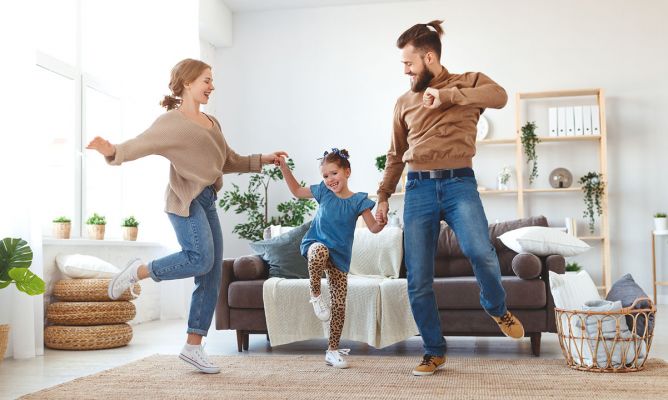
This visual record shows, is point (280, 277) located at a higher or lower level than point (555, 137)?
lower

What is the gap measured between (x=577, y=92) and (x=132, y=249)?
4324 millimetres

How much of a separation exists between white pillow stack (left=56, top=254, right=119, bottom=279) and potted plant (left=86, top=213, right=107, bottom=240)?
63 cm

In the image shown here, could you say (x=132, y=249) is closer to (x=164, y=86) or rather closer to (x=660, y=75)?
(x=164, y=86)

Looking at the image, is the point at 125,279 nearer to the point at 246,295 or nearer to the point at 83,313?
the point at 246,295

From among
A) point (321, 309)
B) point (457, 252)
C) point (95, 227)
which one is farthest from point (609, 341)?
point (95, 227)

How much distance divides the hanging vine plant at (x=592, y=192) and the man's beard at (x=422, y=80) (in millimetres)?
4388

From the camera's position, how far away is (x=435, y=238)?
3152 millimetres

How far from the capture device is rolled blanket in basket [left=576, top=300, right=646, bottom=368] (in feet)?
10.4

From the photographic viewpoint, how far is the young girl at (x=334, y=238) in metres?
3.52

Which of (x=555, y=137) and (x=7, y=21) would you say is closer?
(x=7, y=21)

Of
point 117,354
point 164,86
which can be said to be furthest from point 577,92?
point 117,354

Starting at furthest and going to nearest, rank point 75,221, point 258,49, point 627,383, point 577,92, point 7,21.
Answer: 1. point 258,49
2. point 577,92
3. point 75,221
4. point 7,21
5. point 627,383

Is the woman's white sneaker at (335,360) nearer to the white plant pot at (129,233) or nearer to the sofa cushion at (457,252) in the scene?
the sofa cushion at (457,252)

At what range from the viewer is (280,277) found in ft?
14.2
